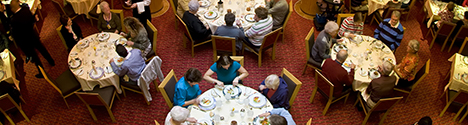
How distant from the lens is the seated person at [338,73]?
4988 millimetres

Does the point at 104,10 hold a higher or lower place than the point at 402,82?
higher

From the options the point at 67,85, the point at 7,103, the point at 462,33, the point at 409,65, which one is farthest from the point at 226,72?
the point at 462,33

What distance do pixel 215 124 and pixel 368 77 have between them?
280 cm

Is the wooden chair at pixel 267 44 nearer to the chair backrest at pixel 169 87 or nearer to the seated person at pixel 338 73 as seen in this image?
the seated person at pixel 338 73

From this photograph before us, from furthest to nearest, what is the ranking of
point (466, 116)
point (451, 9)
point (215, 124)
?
point (451, 9) → point (466, 116) → point (215, 124)

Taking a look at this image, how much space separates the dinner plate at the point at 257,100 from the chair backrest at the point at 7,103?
385cm

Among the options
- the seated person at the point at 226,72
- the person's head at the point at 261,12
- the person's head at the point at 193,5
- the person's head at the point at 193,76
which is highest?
the person's head at the point at 193,5

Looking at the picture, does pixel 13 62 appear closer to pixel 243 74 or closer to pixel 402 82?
pixel 243 74

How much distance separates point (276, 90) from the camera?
186 inches

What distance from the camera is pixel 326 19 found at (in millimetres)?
7852

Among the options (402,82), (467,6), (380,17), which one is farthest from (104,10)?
(467,6)

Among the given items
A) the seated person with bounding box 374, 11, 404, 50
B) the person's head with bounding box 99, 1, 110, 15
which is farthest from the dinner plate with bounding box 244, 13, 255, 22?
the person's head with bounding box 99, 1, 110, 15

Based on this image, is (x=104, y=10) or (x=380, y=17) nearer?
(x=104, y=10)

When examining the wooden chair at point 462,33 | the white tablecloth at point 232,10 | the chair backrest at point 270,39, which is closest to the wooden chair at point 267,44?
the chair backrest at point 270,39
